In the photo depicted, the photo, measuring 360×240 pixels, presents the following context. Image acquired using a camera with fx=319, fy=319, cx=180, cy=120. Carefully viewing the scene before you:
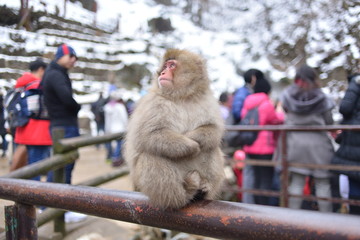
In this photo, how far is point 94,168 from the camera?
586cm

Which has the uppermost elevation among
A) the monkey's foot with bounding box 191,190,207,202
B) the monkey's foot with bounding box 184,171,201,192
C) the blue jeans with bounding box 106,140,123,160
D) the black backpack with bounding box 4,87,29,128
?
the black backpack with bounding box 4,87,29,128

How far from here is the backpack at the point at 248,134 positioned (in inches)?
131

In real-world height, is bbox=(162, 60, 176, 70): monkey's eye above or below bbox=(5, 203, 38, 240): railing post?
above

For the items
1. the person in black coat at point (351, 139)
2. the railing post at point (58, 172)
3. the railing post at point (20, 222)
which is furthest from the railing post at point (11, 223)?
the person in black coat at point (351, 139)

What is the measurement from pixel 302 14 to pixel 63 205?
1.88 metres

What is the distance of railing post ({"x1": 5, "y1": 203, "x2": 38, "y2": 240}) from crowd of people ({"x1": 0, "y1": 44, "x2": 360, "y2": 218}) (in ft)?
2.53

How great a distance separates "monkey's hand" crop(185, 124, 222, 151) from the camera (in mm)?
1145

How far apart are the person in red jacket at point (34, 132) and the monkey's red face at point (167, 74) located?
0.81m

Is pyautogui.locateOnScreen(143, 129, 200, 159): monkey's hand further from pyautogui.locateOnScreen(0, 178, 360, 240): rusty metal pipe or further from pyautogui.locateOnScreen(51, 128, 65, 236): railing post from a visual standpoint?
pyautogui.locateOnScreen(51, 128, 65, 236): railing post

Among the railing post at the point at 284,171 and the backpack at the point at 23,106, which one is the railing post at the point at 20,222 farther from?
the railing post at the point at 284,171

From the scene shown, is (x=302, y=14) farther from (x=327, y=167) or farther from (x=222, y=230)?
(x=222, y=230)

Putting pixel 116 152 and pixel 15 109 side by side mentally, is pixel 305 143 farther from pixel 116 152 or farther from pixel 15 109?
pixel 116 152

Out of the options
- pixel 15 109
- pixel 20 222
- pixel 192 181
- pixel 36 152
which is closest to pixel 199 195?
pixel 192 181

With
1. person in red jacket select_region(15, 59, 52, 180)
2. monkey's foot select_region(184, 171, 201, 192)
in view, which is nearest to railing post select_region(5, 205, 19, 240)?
monkey's foot select_region(184, 171, 201, 192)
